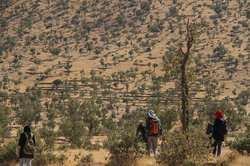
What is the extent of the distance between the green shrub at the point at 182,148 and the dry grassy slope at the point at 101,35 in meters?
73.5

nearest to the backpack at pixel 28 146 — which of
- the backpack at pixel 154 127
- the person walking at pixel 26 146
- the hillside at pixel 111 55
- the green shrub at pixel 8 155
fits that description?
the person walking at pixel 26 146

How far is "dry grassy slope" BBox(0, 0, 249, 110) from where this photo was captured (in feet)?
322

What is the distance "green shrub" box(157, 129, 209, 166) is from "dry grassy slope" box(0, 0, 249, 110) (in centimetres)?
7351

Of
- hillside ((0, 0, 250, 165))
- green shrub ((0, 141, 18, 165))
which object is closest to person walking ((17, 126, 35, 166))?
green shrub ((0, 141, 18, 165))

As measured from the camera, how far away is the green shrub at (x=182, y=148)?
10.5 metres

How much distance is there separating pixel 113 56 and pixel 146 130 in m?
94.3

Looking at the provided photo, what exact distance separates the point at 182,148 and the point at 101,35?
115 m

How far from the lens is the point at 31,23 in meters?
133

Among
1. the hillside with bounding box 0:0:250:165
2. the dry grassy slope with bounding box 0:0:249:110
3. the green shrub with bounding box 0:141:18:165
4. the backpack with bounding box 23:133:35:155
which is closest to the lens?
the backpack with bounding box 23:133:35:155

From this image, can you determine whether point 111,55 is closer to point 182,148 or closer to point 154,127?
point 154,127

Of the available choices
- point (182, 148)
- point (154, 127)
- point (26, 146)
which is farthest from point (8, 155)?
point (182, 148)

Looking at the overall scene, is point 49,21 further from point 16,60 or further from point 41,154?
point 41,154

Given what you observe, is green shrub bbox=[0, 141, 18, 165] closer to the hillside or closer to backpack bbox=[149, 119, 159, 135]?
backpack bbox=[149, 119, 159, 135]

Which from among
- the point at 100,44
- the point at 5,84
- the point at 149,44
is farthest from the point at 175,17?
the point at 5,84
